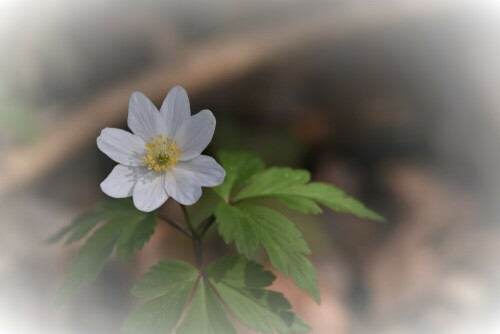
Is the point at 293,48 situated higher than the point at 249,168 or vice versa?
the point at 293,48

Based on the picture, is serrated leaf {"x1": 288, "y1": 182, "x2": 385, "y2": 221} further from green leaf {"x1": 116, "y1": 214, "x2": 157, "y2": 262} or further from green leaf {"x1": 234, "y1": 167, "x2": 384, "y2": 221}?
green leaf {"x1": 116, "y1": 214, "x2": 157, "y2": 262}

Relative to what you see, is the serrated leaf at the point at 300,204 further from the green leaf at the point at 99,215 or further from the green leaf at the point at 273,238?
the green leaf at the point at 99,215

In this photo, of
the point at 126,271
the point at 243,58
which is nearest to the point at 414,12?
the point at 243,58

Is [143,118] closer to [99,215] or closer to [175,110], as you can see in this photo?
[175,110]

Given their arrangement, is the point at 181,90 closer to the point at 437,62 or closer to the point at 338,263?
the point at 338,263

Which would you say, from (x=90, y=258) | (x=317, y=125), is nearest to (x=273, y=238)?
(x=90, y=258)

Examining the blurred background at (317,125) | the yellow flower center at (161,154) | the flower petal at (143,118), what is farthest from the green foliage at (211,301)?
the blurred background at (317,125)

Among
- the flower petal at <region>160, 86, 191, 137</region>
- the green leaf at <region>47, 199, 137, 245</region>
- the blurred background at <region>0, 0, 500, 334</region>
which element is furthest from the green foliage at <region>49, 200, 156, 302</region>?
the blurred background at <region>0, 0, 500, 334</region>
